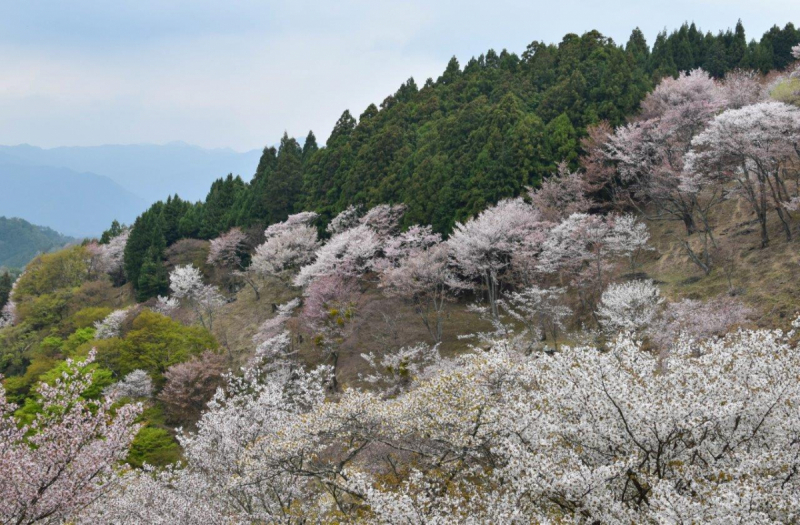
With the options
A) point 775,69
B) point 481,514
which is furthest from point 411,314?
point 775,69

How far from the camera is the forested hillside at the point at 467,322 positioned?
6.48 meters

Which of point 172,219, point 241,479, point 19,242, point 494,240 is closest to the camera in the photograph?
point 241,479

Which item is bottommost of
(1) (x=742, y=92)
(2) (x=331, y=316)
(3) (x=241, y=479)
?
(2) (x=331, y=316)

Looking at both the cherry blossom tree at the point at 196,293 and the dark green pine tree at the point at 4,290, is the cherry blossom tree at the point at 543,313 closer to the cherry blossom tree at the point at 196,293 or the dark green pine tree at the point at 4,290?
the cherry blossom tree at the point at 196,293

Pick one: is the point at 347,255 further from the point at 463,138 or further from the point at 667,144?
the point at 667,144

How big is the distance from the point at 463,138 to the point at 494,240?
11108 millimetres

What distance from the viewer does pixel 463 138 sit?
30.4 m

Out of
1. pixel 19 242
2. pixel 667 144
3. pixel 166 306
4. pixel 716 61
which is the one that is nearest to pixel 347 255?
pixel 667 144

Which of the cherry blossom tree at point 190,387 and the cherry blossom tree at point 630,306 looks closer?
the cherry blossom tree at point 630,306

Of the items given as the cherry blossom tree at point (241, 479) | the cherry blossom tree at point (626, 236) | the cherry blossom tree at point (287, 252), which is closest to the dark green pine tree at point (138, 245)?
the cherry blossom tree at point (287, 252)

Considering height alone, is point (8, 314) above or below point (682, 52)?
below

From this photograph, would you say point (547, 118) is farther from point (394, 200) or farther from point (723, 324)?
point (723, 324)

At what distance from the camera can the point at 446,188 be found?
27750 millimetres

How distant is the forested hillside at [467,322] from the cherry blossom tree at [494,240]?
15cm
